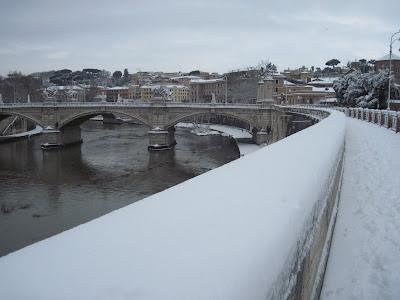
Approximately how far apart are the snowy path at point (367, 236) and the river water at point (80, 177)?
45.1ft

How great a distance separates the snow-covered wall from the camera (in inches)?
53.2

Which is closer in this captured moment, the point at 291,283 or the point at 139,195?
the point at 291,283

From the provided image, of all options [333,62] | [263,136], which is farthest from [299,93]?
[333,62]

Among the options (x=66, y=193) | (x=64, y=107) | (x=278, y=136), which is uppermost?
(x=64, y=107)

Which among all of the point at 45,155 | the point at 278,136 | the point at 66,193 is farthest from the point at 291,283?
the point at 45,155

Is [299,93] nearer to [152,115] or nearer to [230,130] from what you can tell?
[230,130]

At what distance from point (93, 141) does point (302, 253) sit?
53711mm

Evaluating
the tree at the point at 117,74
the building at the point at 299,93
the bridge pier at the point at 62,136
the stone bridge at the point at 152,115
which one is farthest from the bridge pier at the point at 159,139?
the tree at the point at 117,74

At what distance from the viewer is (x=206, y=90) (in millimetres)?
102812

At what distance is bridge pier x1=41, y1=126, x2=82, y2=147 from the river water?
1.78m

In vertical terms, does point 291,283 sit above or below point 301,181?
below

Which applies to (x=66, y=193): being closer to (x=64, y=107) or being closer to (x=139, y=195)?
(x=139, y=195)

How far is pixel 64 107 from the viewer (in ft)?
170

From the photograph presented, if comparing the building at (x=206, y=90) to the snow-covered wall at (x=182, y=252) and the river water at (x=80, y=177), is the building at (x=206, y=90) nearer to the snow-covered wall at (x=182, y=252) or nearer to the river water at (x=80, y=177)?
the river water at (x=80, y=177)
